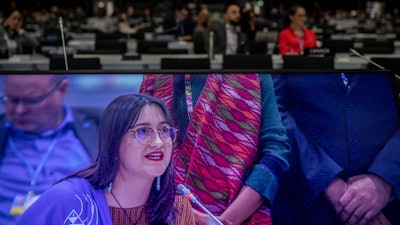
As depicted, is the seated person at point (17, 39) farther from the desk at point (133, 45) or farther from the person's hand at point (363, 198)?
the person's hand at point (363, 198)

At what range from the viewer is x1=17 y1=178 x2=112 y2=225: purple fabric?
1760 millimetres

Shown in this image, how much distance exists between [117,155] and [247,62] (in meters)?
4.12

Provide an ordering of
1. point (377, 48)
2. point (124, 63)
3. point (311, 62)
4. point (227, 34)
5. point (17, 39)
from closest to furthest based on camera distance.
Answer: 1. point (311, 62)
2. point (124, 63)
3. point (377, 48)
4. point (227, 34)
5. point (17, 39)

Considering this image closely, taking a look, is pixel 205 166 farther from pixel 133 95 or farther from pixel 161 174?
pixel 133 95

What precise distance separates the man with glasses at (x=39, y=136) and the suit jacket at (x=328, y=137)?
0.61m

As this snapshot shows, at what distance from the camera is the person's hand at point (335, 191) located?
6.29 ft

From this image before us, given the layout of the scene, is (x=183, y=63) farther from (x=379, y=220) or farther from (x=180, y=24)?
(x=180, y=24)

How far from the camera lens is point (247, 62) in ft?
19.2

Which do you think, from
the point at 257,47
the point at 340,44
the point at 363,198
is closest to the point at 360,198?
the point at 363,198

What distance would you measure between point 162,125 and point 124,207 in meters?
0.27

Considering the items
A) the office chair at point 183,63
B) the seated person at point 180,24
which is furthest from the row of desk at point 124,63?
the seated person at point 180,24

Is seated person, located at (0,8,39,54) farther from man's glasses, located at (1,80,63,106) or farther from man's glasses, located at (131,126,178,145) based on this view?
man's glasses, located at (131,126,178,145)

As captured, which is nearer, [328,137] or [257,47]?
[328,137]

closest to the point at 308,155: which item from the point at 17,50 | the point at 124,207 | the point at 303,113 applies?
the point at 303,113
